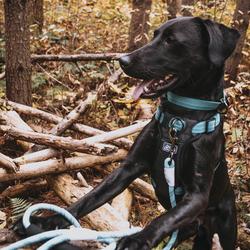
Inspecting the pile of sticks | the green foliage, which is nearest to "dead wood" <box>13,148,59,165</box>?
the pile of sticks

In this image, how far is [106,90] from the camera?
248 inches

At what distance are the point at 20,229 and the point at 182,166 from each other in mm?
1102

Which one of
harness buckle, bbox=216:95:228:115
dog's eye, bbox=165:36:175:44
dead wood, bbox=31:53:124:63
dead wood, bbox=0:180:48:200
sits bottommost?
dead wood, bbox=0:180:48:200

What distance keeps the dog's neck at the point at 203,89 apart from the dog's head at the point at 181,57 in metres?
0.03

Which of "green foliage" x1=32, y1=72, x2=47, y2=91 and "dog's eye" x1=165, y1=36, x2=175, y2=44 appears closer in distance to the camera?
"dog's eye" x1=165, y1=36, x2=175, y2=44

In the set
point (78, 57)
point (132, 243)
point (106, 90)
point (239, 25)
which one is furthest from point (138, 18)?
point (132, 243)

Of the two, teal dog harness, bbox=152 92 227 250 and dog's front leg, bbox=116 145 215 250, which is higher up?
teal dog harness, bbox=152 92 227 250

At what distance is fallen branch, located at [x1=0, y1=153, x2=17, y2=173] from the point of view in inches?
152

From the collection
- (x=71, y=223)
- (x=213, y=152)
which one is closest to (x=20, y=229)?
(x=71, y=223)

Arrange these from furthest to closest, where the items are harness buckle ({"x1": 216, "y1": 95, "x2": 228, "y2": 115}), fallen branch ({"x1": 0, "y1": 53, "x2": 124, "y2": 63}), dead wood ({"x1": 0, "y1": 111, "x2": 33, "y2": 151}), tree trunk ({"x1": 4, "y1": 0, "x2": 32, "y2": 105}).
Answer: fallen branch ({"x1": 0, "y1": 53, "x2": 124, "y2": 63})
tree trunk ({"x1": 4, "y1": 0, "x2": 32, "y2": 105})
dead wood ({"x1": 0, "y1": 111, "x2": 33, "y2": 151})
harness buckle ({"x1": 216, "y1": 95, "x2": 228, "y2": 115})

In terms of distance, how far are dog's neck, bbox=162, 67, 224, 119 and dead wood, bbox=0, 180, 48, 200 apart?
1.88m

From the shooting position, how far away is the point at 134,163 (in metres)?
3.22

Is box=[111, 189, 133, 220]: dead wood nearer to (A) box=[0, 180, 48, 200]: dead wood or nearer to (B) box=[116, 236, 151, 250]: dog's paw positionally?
(A) box=[0, 180, 48, 200]: dead wood

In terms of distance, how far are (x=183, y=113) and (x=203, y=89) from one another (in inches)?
8.0
